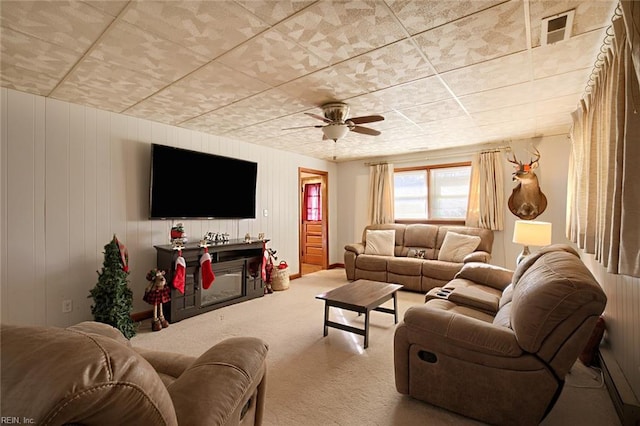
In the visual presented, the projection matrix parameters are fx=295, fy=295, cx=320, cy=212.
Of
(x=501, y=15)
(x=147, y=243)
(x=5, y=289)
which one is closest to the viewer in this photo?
(x=501, y=15)

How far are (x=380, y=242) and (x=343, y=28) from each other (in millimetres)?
4226

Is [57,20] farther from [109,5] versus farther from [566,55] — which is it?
[566,55]

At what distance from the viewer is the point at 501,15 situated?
1713 mm

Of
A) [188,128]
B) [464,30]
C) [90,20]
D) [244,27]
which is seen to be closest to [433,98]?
[464,30]

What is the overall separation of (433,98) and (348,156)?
10.5ft

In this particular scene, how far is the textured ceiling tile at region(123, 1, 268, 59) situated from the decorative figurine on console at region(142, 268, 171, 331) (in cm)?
249

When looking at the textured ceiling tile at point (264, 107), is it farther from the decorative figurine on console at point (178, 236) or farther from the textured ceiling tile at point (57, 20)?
the decorative figurine on console at point (178, 236)

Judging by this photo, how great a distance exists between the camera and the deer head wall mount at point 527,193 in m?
4.60

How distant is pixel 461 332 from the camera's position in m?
1.78

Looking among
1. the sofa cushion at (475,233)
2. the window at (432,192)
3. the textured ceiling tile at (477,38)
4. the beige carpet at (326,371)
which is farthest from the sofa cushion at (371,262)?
the textured ceiling tile at (477,38)

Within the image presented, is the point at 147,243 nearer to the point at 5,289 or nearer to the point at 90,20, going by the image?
the point at 5,289

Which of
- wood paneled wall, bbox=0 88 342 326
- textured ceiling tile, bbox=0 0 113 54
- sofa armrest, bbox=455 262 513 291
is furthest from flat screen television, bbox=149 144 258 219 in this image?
sofa armrest, bbox=455 262 513 291

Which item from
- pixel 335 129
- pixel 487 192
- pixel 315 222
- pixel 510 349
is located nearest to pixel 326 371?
pixel 510 349

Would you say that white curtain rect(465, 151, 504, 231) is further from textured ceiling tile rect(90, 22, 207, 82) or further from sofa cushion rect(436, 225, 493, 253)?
textured ceiling tile rect(90, 22, 207, 82)
